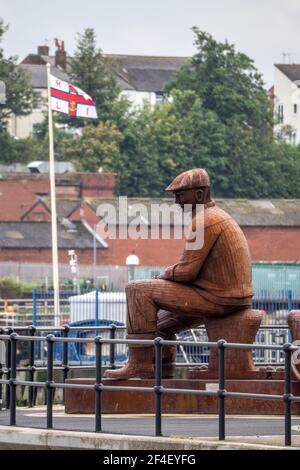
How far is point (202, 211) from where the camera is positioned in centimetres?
2039

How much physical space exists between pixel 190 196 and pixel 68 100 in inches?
1573

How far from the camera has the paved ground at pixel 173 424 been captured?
17.9 meters

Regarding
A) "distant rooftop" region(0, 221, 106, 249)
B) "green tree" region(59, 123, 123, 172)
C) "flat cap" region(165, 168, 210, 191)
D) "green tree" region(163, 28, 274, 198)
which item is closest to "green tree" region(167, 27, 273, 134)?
"green tree" region(163, 28, 274, 198)

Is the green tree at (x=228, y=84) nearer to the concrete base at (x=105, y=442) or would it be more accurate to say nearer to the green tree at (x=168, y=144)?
the green tree at (x=168, y=144)

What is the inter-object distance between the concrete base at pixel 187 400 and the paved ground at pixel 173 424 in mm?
159

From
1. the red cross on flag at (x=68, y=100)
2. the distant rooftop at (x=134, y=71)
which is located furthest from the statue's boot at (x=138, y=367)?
the distant rooftop at (x=134, y=71)

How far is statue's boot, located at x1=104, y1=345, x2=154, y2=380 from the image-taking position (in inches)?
797

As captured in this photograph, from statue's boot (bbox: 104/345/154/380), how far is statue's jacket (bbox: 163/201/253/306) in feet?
2.61

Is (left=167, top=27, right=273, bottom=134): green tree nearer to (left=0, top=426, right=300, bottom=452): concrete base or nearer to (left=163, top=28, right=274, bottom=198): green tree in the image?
(left=163, top=28, right=274, bottom=198): green tree

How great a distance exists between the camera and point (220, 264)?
20.1 metres

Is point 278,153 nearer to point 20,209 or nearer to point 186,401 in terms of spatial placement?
point 20,209

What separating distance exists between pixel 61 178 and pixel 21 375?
81.6 m

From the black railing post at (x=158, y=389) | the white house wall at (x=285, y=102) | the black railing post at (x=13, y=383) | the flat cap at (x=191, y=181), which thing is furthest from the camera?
the white house wall at (x=285, y=102)
